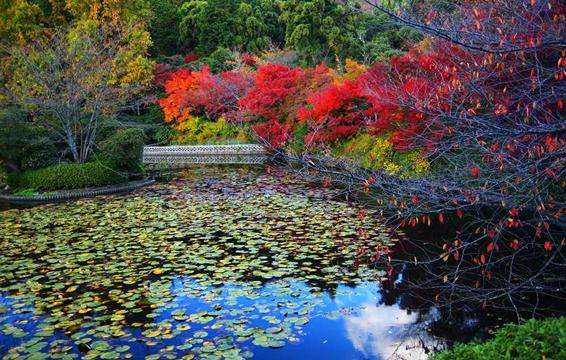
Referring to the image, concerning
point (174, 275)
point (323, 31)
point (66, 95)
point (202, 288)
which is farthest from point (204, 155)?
point (202, 288)

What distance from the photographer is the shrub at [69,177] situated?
13461mm

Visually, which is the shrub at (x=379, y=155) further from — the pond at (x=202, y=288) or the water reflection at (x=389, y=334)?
the water reflection at (x=389, y=334)

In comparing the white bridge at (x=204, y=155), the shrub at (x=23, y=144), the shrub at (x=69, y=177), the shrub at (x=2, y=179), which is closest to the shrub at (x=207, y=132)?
the white bridge at (x=204, y=155)

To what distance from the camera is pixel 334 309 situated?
5641 mm

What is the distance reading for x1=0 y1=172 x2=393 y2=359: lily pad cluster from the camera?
4922mm

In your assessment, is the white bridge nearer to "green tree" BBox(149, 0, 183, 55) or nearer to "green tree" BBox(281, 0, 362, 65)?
"green tree" BBox(281, 0, 362, 65)

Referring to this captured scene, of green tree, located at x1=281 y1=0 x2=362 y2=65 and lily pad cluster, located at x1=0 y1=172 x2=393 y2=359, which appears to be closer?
lily pad cluster, located at x1=0 y1=172 x2=393 y2=359

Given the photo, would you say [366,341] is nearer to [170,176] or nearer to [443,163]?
[443,163]

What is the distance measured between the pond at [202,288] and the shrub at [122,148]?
373 centimetres

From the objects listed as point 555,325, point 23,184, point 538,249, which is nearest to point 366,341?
point 555,325

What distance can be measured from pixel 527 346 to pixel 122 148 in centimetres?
1264

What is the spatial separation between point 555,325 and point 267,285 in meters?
3.65

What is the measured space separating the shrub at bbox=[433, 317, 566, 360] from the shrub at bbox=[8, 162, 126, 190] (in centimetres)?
1212

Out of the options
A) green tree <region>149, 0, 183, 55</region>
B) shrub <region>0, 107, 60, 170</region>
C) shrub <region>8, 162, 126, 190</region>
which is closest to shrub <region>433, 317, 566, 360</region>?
shrub <region>8, 162, 126, 190</region>
